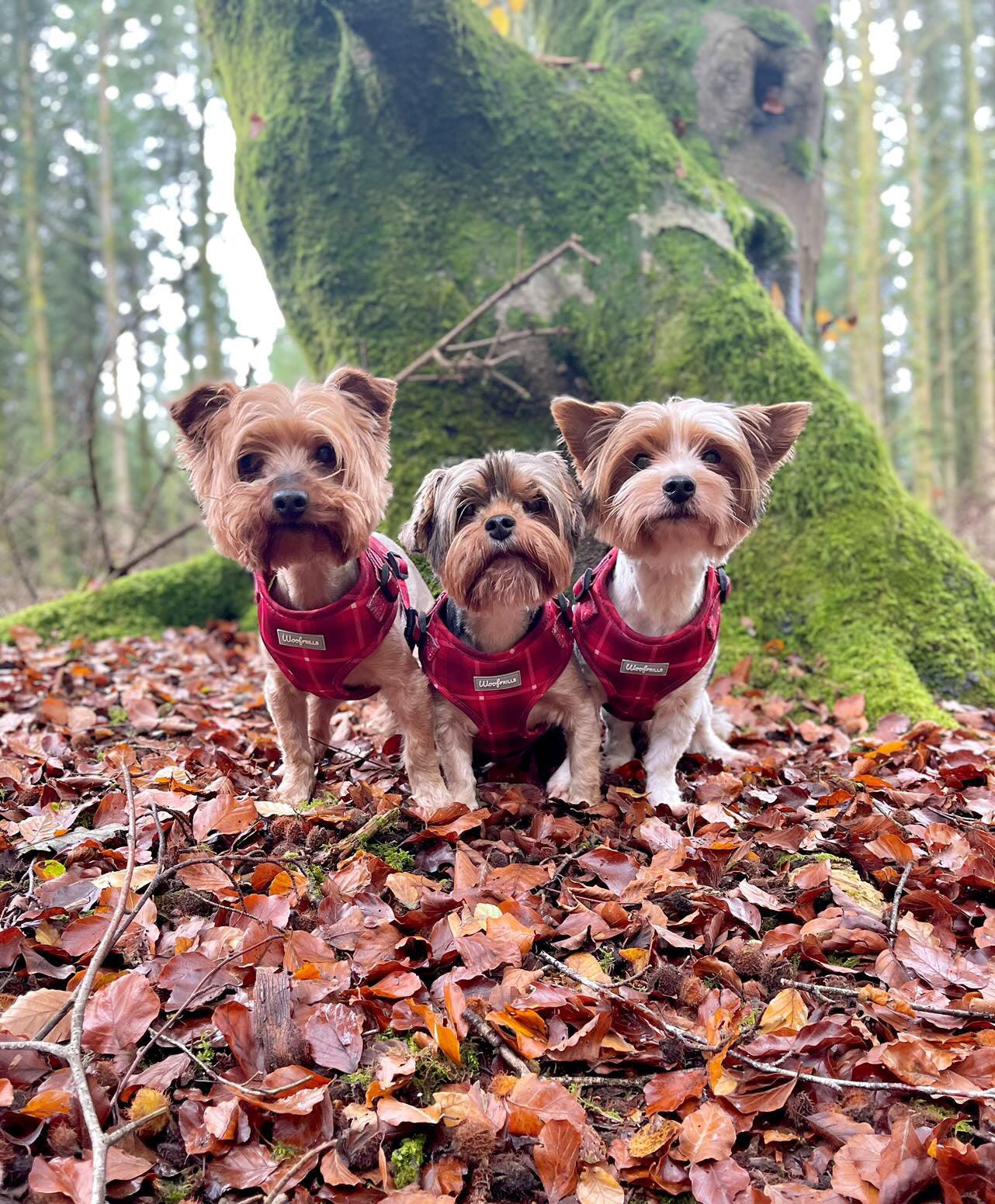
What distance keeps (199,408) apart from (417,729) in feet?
6.35

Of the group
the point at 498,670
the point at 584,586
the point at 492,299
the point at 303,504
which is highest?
the point at 492,299

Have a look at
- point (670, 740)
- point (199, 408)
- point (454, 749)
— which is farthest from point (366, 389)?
point (670, 740)

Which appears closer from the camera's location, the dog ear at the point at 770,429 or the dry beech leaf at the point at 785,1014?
the dry beech leaf at the point at 785,1014

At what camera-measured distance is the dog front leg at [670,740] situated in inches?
175

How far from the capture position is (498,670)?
4145 millimetres

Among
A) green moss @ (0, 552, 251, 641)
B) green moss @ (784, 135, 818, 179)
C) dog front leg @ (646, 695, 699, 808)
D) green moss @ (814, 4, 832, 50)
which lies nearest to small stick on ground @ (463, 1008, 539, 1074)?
dog front leg @ (646, 695, 699, 808)

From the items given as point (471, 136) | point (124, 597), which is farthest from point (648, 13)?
point (124, 597)

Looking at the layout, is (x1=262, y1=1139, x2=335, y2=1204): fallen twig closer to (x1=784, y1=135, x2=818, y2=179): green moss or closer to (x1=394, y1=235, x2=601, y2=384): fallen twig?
(x1=394, y1=235, x2=601, y2=384): fallen twig

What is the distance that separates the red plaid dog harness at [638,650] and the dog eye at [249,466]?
1868 millimetres

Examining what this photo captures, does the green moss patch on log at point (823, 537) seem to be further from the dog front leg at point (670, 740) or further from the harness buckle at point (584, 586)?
the harness buckle at point (584, 586)

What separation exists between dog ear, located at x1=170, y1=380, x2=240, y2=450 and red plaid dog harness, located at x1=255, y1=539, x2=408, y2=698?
2.48 ft

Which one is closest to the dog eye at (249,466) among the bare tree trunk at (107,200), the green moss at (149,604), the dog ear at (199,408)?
the dog ear at (199,408)

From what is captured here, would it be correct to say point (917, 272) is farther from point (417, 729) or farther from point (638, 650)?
point (417, 729)

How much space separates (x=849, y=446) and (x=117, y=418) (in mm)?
19128
